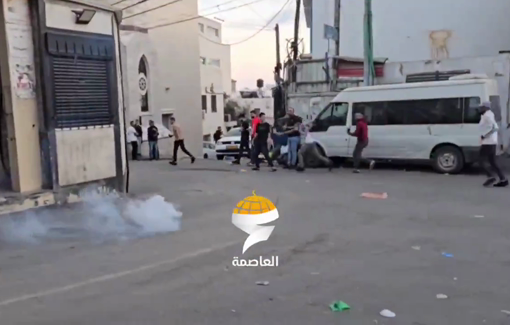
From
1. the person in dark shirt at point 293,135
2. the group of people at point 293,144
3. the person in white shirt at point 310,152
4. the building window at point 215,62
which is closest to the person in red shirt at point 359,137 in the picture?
the group of people at point 293,144

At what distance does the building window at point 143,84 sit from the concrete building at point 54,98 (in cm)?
1715

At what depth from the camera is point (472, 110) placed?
1276 centimetres

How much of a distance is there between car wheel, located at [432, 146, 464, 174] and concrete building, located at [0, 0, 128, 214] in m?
7.90

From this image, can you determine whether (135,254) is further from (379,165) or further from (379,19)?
(379,19)

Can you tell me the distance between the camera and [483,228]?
729cm

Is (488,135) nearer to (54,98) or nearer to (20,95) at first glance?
(54,98)

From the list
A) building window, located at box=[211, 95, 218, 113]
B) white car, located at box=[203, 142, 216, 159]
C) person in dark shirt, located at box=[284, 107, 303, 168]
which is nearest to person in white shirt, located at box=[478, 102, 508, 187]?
person in dark shirt, located at box=[284, 107, 303, 168]

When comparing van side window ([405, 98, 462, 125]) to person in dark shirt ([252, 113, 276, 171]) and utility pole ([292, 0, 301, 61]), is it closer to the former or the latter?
person in dark shirt ([252, 113, 276, 171])

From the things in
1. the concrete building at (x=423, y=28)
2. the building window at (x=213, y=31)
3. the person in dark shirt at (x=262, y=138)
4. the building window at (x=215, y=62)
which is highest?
the building window at (x=213, y=31)

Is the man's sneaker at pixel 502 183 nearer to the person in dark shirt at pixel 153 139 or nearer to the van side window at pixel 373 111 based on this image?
the van side window at pixel 373 111

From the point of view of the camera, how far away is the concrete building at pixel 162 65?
25.3 meters

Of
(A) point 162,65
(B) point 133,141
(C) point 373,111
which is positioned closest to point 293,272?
(C) point 373,111

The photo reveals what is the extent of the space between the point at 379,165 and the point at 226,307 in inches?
457

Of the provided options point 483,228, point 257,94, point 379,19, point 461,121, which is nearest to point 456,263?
point 483,228
